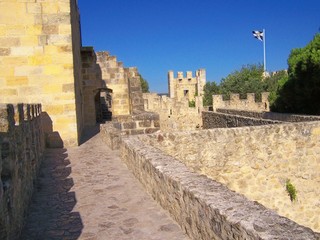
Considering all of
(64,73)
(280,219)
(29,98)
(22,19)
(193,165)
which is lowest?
(193,165)

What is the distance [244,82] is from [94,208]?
3936 centimetres

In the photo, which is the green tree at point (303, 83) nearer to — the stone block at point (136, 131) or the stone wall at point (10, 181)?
the stone block at point (136, 131)

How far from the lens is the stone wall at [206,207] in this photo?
2.39 m

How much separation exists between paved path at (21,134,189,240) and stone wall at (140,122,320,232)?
66.3 inches

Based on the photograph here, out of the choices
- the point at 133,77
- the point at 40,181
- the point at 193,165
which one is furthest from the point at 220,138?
the point at 133,77

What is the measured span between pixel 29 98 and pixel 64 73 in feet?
3.85

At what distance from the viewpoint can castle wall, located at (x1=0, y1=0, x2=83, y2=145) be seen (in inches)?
379

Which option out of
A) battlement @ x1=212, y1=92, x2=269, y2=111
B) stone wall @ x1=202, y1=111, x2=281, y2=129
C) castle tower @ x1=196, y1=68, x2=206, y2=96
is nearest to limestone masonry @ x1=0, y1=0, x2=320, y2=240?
stone wall @ x1=202, y1=111, x2=281, y2=129

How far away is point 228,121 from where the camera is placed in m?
16.0

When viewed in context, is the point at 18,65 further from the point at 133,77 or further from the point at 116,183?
the point at 133,77

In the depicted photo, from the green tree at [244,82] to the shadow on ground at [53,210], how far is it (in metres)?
34.1

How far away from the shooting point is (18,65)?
9.71 meters

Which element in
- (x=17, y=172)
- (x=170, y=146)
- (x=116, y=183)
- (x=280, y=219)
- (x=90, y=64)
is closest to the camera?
(x=280, y=219)

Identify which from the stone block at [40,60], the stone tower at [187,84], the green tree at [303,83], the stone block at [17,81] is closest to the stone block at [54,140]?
the stone block at [17,81]
